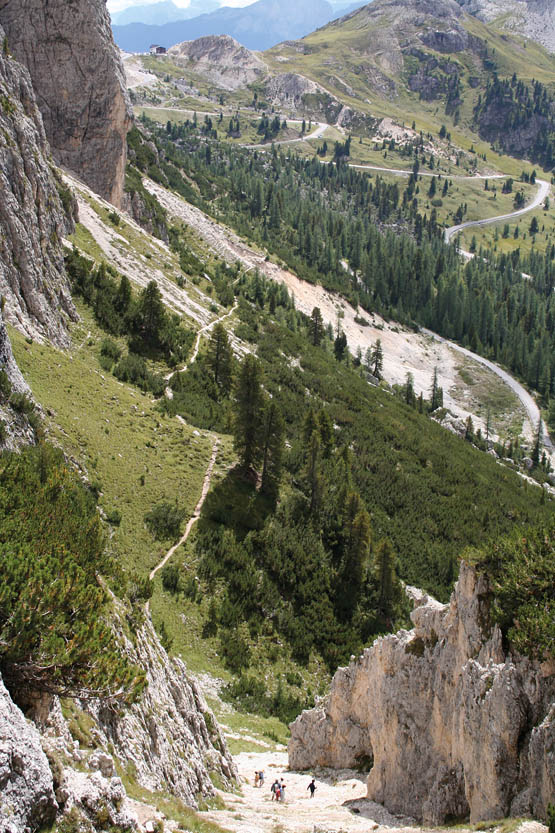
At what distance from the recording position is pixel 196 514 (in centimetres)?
4756

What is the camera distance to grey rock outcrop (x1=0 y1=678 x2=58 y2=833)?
10.9 meters

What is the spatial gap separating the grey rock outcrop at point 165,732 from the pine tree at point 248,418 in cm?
2723

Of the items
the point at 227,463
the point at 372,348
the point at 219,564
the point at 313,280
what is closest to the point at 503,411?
the point at 372,348

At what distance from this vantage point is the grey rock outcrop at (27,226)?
5003 centimetres

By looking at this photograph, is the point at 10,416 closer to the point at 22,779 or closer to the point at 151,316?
the point at 22,779

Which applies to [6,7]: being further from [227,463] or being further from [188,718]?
[188,718]

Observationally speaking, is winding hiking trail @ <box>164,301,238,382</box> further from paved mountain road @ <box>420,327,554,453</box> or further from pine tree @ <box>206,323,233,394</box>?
paved mountain road @ <box>420,327,554,453</box>

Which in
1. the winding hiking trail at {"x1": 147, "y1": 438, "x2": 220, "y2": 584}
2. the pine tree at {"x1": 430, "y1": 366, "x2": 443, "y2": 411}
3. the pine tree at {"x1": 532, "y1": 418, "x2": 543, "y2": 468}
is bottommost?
the pine tree at {"x1": 532, "y1": 418, "x2": 543, "y2": 468}

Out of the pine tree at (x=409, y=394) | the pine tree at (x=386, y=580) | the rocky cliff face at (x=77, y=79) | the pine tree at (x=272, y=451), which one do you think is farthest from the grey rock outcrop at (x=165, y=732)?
the pine tree at (x=409, y=394)

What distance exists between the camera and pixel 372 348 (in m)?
144

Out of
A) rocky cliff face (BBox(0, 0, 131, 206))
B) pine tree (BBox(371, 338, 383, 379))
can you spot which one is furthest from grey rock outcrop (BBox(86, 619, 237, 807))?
pine tree (BBox(371, 338, 383, 379))

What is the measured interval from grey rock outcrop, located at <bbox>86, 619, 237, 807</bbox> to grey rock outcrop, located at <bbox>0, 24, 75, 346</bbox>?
35.0 meters

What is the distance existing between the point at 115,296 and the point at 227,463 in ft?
91.1

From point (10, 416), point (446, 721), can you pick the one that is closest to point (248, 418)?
point (10, 416)
